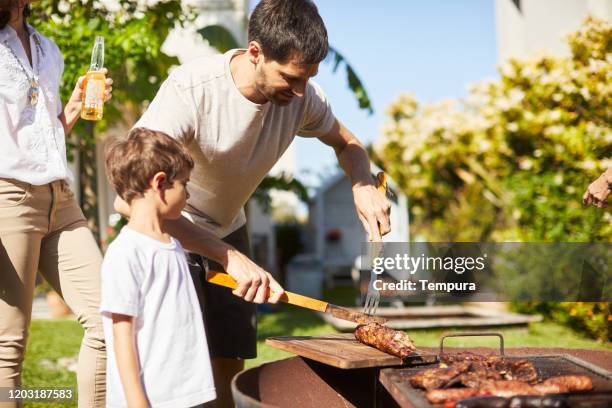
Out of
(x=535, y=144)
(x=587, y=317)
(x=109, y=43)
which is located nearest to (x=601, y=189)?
(x=587, y=317)

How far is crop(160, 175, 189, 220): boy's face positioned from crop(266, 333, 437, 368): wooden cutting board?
771mm

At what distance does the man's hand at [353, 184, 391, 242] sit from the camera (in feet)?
10.5

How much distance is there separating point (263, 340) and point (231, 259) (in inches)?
211

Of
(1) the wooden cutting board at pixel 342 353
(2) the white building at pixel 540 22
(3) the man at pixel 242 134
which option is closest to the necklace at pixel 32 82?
(3) the man at pixel 242 134

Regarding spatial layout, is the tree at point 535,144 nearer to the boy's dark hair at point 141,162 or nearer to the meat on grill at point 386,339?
the meat on grill at point 386,339

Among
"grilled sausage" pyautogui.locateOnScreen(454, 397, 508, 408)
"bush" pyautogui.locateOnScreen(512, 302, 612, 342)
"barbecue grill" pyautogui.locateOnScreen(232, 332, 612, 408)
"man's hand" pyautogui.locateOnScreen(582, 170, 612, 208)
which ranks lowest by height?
"bush" pyautogui.locateOnScreen(512, 302, 612, 342)

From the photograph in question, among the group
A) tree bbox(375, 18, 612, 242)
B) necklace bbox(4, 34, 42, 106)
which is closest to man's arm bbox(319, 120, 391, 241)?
necklace bbox(4, 34, 42, 106)

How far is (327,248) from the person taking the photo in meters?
19.0

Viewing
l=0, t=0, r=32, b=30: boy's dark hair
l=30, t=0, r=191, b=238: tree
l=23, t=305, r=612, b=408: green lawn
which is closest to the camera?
l=0, t=0, r=32, b=30: boy's dark hair

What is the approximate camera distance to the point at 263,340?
7793mm

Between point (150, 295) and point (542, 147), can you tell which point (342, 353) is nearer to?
point (150, 295)

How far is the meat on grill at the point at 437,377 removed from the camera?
7.88 feet

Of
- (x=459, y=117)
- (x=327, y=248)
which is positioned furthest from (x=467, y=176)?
(x=327, y=248)

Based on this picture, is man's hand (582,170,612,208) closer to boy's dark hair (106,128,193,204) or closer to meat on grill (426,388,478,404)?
meat on grill (426,388,478,404)
